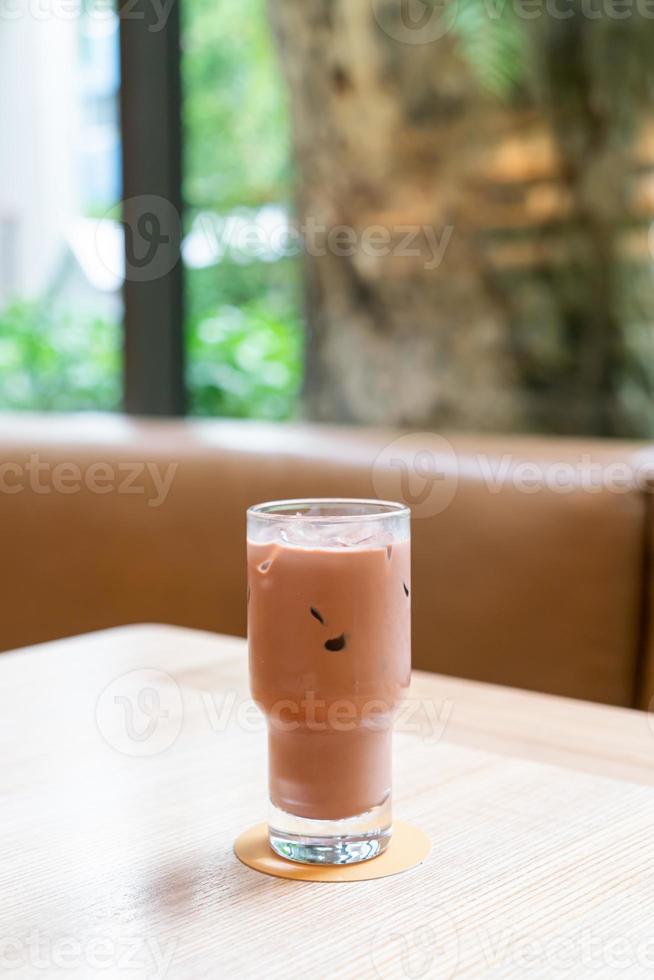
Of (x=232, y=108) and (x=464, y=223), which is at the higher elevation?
(x=232, y=108)

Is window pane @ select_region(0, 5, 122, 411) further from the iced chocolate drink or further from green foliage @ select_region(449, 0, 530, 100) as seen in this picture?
the iced chocolate drink

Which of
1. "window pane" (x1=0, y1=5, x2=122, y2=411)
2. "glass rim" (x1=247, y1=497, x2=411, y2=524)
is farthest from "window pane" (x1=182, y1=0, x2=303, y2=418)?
"glass rim" (x1=247, y1=497, x2=411, y2=524)

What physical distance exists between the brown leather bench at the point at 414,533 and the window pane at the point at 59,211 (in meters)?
0.72

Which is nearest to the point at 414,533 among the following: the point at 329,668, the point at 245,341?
the point at 329,668

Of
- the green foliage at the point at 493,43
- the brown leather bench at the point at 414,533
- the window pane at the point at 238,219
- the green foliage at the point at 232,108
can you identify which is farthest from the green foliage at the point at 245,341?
the green foliage at the point at 493,43

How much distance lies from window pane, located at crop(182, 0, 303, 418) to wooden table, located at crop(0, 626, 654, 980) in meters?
1.79

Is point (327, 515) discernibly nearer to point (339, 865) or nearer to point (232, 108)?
point (339, 865)

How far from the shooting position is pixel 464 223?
2465 mm

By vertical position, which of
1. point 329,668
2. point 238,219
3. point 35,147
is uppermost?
point 35,147

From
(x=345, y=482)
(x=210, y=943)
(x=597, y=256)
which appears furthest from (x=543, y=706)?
(x=597, y=256)

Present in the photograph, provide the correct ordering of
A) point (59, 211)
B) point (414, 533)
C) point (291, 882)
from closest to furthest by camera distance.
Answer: point (291, 882) → point (414, 533) → point (59, 211)

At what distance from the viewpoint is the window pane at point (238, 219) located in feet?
9.00

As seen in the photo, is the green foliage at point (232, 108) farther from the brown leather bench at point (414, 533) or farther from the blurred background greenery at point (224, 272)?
the brown leather bench at point (414, 533)

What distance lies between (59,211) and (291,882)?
2763 millimetres
